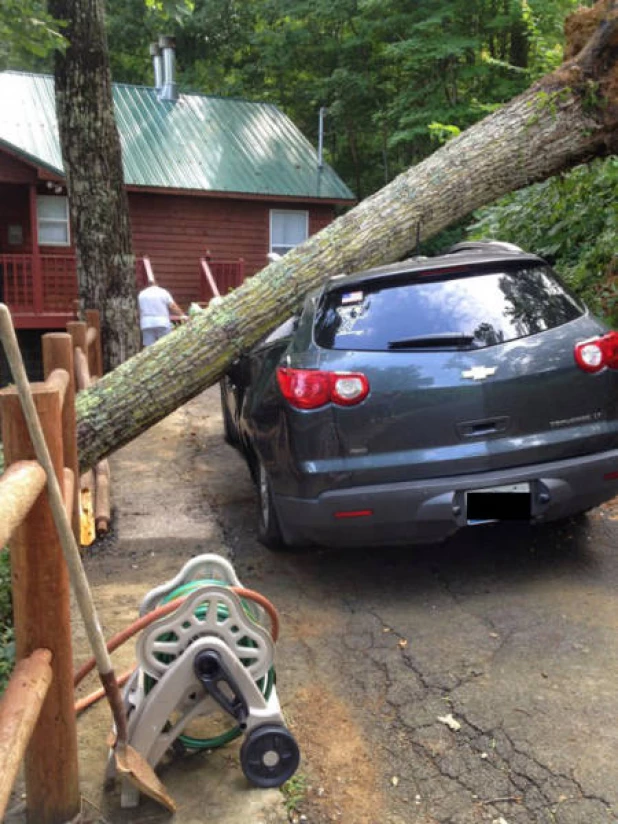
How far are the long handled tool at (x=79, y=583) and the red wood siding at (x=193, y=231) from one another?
661 inches

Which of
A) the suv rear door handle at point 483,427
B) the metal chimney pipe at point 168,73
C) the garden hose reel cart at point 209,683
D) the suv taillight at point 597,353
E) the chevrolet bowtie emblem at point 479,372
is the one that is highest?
the metal chimney pipe at point 168,73

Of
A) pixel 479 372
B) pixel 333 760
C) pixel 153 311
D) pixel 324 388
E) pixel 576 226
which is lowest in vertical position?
pixel 333 760

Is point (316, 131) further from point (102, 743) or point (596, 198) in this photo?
point (102, 743)

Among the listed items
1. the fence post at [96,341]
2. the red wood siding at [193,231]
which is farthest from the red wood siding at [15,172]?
the fence post at [96,341]

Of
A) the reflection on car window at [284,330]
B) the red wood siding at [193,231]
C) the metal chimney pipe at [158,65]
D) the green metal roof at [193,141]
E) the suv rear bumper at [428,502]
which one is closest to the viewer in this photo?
the suv rear bumper at [428,502]

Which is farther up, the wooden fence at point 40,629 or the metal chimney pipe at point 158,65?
the metal chimney pipe at point 158,65

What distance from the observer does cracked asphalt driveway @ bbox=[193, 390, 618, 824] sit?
266 cm

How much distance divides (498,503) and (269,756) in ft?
6.31

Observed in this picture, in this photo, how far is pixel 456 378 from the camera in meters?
3.96

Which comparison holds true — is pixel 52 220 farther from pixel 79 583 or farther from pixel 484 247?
pixel 79 583

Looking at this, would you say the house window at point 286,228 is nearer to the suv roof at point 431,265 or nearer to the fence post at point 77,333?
the fence post at point 77,333

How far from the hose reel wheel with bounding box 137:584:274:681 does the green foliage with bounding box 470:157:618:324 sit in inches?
230

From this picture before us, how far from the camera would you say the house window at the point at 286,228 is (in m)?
19.5

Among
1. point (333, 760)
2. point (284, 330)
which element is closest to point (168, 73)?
point (284, 330)
